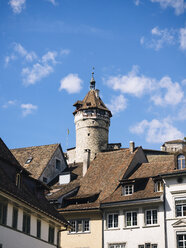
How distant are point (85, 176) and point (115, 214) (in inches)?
308

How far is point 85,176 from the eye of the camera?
165 ft

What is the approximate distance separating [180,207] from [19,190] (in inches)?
592

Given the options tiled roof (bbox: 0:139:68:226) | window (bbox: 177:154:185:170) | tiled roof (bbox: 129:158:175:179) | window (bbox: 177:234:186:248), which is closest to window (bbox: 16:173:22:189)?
tiled roof (bbox: 0:139:68:226)

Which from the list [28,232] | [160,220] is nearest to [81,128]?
[160,220]

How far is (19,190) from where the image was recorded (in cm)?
3127

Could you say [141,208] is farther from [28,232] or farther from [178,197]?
[28,232]

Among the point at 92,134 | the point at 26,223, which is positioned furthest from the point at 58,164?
the point at 26,223

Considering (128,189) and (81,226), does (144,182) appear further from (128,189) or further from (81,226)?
(81,226)

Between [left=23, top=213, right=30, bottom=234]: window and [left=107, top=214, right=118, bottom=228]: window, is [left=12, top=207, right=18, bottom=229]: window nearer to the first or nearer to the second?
[left=23, top=213, right=30, bottom=234]: window

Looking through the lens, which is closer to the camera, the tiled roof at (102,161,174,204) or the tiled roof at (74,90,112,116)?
the tiled roof at (102,161,174,204)

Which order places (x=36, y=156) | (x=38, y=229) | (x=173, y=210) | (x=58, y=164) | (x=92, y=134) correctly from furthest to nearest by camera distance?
(x=92, y=134), (x=58, y=164), (x=36, y=156), (x=173, y=210), (x=38, y=229)

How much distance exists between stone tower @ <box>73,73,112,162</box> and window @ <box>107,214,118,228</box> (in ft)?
122

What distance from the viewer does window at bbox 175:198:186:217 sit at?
40.4 metres

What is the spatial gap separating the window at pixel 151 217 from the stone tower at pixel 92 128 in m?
39.1
